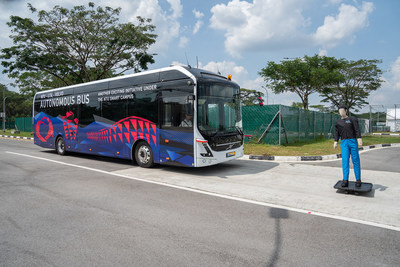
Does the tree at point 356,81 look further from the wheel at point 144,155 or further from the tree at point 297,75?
the wheel at point 144,155

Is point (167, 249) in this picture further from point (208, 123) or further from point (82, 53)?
point (82, 53)

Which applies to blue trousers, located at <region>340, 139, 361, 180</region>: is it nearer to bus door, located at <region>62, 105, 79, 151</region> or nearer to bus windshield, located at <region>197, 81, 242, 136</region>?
bus windshield, located at <region>197, 81, 242, 136</region>

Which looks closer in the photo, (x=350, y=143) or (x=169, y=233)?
(x=169, y=233)

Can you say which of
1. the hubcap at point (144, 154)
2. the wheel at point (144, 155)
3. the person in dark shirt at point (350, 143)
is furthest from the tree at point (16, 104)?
the person in dark shirt at point (350, 143)

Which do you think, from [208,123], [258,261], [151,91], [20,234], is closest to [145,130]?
[151,91]

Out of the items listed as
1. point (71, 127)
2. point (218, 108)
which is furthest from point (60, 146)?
point (218, 108)

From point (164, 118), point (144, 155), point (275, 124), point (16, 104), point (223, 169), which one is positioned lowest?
point (223, 169)

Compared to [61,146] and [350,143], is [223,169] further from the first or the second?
[61,146]

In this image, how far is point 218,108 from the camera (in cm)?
835

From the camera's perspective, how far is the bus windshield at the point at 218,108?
7883mm

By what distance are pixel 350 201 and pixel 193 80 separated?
4.91 metres

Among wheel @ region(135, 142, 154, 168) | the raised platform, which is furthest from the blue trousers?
wheel @ region(135, 142, 154, 168)

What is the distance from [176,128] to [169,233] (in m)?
4.59

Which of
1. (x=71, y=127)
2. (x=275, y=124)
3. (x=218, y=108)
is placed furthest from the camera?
(x=275, y=124)
